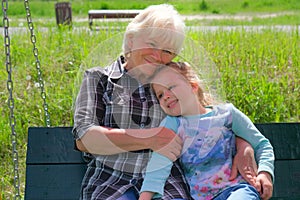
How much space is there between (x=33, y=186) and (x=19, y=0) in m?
13.7

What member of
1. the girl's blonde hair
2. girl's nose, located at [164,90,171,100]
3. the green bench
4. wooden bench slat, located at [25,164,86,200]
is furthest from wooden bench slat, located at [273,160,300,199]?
wooden bench slat, located at [25,164,86,200]

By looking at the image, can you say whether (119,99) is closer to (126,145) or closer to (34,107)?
(126,145)

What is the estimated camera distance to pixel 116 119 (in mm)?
2832

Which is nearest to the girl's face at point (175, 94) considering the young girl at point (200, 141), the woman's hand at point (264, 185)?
the young girl at point (200, 141)

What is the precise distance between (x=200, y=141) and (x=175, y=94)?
23 cm

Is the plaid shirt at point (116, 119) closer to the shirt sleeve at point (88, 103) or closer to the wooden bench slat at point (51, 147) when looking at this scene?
the shirt sleeve at point (88, 103)

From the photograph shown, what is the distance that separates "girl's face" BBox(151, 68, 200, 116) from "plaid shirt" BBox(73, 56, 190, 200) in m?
0.09

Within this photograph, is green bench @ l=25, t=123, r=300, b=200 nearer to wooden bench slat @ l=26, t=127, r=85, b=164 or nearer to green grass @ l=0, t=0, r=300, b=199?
wooden bench slat @ l=26, t=127, r=85, b=164

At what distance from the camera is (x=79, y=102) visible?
9.30 feet

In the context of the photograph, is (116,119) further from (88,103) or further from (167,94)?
(167,94)

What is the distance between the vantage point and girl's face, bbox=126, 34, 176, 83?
9.11 feet

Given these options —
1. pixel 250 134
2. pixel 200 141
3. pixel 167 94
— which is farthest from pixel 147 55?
pixel 250 134

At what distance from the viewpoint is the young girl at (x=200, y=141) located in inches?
106

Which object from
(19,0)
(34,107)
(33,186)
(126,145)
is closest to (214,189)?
(126,145)
